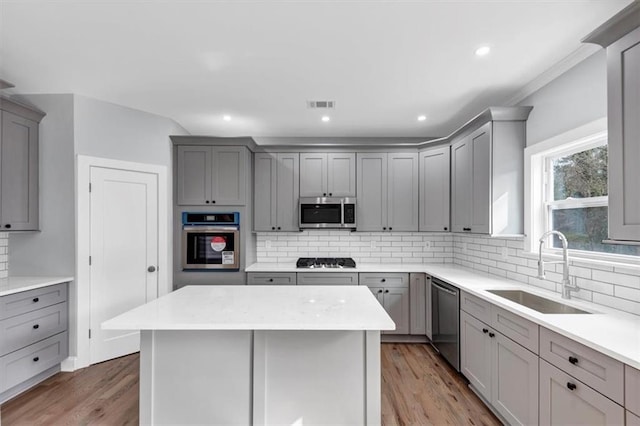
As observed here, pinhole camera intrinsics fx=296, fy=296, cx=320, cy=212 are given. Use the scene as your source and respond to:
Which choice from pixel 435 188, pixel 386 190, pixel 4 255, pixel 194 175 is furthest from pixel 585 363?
pixel 4 255

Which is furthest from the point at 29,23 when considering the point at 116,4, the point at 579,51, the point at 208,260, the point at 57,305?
the point at 579,51

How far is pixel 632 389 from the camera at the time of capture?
1200 mm

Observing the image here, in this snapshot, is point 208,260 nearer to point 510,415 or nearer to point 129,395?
point 129,395

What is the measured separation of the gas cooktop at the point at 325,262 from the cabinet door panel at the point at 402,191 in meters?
0.72

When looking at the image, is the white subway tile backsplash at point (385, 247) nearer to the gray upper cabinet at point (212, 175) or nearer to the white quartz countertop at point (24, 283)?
the gray upper cabinet at point (212, 175)

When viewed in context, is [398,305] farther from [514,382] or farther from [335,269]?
[514,382]

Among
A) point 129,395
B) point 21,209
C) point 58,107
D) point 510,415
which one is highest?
Answer: point 58,107

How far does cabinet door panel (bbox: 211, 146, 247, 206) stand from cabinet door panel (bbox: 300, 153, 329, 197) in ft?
2.45

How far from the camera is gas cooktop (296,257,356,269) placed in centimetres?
372

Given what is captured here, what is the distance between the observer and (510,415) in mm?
1975

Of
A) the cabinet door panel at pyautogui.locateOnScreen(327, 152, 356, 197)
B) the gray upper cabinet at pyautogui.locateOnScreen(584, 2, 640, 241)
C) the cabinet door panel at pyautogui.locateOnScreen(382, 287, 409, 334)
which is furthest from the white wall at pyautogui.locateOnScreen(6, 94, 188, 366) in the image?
the gray upper cabinet at pyautogui.locateOnScreen(584, 2, 640, 241)

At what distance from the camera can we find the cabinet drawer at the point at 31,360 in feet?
7.64

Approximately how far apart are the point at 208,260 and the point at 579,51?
389 cm

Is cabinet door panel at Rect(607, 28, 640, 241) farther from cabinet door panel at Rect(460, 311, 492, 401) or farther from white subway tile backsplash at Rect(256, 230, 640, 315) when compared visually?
white subway tile backsplash at Rect(256, 230, 640, 315)
